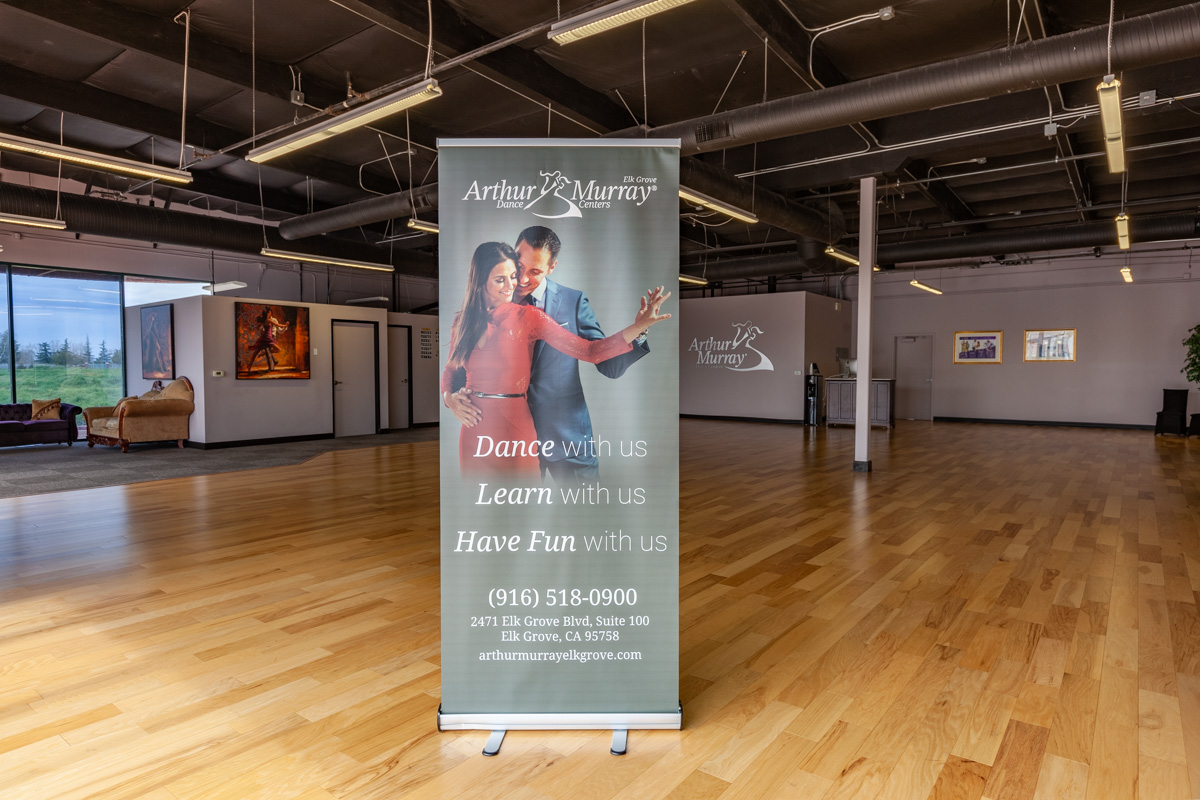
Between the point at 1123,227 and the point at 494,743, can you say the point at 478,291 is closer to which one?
the point at 494,743

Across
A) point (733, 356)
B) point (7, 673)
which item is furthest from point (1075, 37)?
point (733, 356)

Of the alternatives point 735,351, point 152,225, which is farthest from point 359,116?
point 735,351

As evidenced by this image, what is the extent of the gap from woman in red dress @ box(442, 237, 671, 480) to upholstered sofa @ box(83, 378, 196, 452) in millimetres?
10525

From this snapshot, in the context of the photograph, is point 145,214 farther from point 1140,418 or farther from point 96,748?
point 1140,418

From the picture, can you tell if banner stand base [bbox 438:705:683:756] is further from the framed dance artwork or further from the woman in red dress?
the framed dance artwork

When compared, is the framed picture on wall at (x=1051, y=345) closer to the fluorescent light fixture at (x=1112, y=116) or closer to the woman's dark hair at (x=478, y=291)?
the fluorescent light fixture at (x=1112, y=116)

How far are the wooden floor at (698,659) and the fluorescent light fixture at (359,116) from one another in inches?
125

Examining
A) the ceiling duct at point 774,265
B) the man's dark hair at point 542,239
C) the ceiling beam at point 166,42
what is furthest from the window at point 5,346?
the man's dark hair at point 542,239

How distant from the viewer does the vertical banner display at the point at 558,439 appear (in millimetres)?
2256

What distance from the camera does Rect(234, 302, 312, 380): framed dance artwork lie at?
11156mm

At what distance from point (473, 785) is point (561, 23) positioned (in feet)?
13.3

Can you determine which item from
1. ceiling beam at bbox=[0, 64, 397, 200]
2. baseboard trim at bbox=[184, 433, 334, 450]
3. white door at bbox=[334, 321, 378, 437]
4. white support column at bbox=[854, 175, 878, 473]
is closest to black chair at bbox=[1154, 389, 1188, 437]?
white support column at bbox=[854, 175, 878, 473]

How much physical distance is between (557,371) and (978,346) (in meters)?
16.1

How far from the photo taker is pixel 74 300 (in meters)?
11.6
